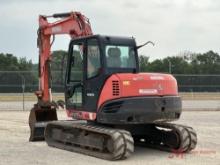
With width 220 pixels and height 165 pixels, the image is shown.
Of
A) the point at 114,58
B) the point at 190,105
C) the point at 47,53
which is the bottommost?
the point at 190,105

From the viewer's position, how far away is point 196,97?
3781 cm

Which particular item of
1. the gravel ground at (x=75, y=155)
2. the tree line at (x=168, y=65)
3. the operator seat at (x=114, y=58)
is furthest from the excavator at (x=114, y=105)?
the tree line at (x=168, y=65)

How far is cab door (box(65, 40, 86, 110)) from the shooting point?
13.8m

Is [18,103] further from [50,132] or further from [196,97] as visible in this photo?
[50,132]

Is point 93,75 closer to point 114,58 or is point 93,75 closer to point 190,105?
point 114,58

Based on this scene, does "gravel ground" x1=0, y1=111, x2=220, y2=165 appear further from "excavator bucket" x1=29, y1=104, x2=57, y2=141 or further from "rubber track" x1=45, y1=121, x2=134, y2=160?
"excavator bucket" x1=29, y1=104, x2=57, y2=141

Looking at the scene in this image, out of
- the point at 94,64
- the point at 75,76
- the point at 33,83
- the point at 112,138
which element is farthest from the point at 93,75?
the point at 33,83

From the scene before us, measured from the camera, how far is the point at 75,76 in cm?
1421

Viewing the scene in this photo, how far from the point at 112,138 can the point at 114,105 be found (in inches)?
33.1

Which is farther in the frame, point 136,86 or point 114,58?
point 114,58

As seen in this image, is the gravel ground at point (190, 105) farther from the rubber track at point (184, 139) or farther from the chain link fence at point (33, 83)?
the rubber track at point (184, 139)

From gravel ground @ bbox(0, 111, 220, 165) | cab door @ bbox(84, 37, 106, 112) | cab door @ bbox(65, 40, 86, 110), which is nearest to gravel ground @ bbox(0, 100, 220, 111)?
gravel ground @ bbox(0, 111, 220, 165)

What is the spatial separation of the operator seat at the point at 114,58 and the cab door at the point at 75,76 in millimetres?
727

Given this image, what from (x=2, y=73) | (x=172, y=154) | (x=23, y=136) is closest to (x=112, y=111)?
(x=172, y=154)
